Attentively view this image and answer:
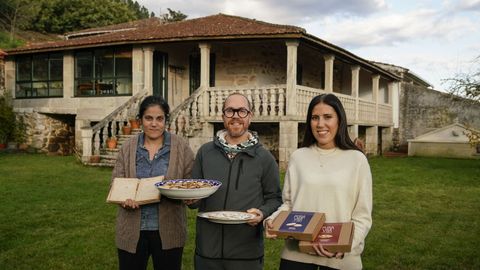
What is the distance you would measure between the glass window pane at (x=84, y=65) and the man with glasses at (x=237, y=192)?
47.5ft

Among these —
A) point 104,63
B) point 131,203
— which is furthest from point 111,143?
point 131,203

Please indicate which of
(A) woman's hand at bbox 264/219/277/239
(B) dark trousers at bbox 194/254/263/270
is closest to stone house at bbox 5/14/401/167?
(B) dark trousers at bbox 194/254/263/270

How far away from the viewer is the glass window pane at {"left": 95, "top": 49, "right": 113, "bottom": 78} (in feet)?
52.0

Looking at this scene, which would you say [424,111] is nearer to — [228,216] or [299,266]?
[299,266]

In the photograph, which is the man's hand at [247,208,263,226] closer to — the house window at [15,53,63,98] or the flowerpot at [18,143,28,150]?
the house window at [15,53,63,98]

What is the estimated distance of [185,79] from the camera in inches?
673

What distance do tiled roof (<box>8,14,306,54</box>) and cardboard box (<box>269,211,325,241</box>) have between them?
407 inches

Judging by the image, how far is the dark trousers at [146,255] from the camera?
308cm

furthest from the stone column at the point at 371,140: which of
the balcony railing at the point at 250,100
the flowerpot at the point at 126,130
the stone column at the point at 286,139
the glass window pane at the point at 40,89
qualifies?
the glass window pane at the point at 40,89

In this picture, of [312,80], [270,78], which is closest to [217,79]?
[270,78]

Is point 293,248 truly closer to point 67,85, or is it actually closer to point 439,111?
point 67,85

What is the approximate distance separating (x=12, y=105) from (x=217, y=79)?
824cm

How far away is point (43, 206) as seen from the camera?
7797mm

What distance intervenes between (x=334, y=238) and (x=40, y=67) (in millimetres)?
17255
